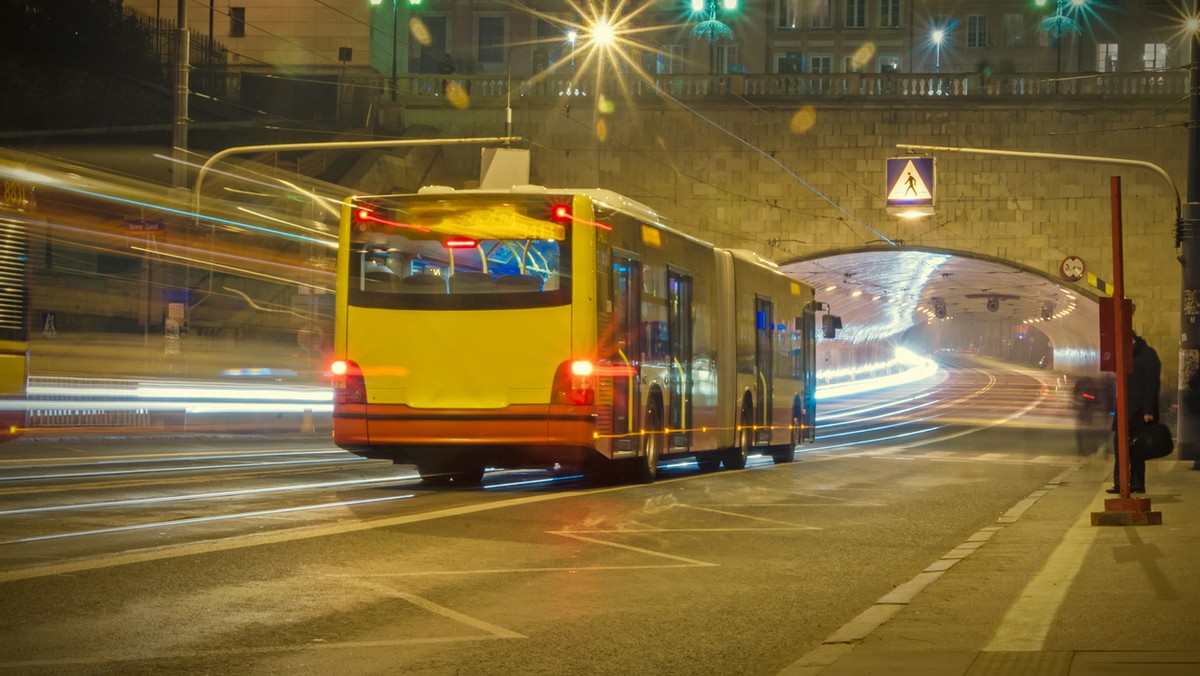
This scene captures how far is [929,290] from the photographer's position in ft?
283

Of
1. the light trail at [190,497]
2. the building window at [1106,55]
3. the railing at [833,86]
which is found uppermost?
the building window at [1106,55]

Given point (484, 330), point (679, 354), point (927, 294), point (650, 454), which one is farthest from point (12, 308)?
point (927, 294)

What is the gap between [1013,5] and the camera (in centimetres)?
9969

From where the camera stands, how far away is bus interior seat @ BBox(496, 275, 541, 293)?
17.7m

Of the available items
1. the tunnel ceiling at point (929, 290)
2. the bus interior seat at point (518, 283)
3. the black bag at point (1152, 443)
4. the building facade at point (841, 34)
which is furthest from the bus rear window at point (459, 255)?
the building facade at point (841, 34)

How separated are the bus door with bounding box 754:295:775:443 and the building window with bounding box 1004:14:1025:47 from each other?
7743 cm

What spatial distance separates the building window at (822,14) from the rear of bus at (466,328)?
270ft

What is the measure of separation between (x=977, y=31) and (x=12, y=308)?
86625 millimetres

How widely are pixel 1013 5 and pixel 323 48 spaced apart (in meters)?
→ 48.6

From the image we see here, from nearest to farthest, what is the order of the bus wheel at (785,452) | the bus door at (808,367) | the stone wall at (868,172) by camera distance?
the bus wheel at (785,452)
the bus door at (808,367)
the stone wall at (868,172)

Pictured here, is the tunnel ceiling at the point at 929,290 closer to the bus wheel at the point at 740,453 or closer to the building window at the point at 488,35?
the building window at the point at 488,35

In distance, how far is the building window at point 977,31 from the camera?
328 ft

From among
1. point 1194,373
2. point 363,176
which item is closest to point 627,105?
point 363,176

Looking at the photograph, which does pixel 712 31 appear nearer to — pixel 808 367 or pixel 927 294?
pixel 927 294
